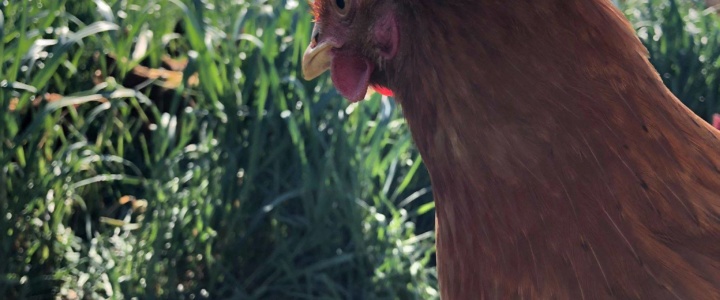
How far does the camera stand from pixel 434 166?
141cm

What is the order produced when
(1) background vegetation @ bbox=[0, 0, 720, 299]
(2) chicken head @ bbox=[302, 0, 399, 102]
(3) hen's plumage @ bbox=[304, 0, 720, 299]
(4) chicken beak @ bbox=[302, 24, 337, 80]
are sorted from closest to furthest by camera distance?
(3) hen's plumage @ bbox=[304, 0, 720, 299]
(2) chicken head @ bbox=[302, 0, 399, 102]
(4) chicken beak @ bbox=[302, 24, 337, 80]
(1) background vegetation @ bbox=[0, 0, 720, 299]

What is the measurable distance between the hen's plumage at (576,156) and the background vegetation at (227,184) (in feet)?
4.44

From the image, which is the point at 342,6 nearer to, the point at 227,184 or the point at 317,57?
the point at 317,57

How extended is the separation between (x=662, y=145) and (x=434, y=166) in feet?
1.08

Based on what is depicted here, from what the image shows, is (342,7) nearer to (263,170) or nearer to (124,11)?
(263,170)

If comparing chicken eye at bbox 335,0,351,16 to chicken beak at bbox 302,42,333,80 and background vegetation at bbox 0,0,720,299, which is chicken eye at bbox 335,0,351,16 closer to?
chicken beak at bbox 302,42,333,80

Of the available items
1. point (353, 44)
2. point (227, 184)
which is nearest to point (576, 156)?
point (353, 44)

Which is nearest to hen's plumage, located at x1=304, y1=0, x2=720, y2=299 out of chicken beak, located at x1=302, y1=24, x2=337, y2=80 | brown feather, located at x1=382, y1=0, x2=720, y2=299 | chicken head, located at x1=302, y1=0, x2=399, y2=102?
brown feather, located at x1=382, y1=0, x2=720, y2=299

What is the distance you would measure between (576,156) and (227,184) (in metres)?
1.60

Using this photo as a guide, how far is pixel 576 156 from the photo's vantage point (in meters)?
1.26

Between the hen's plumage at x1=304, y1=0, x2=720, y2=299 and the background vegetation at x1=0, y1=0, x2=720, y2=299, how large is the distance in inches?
53.2

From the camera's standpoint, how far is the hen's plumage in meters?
1.25

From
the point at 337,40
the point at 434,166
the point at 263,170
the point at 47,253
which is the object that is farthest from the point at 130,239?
the point at 434,166

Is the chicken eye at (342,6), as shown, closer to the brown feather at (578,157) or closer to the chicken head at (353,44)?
the chicken head at (353,44)
